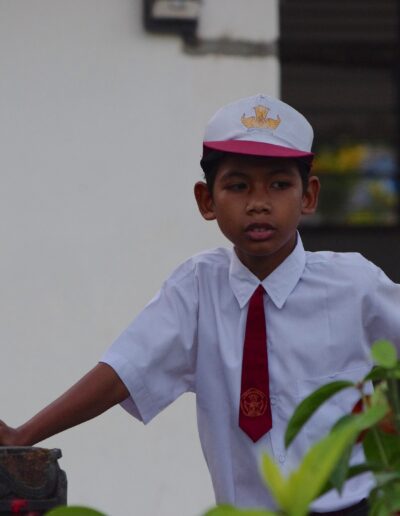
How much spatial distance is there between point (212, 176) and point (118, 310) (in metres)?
2.38

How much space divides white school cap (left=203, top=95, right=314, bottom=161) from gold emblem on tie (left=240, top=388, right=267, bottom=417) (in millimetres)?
452

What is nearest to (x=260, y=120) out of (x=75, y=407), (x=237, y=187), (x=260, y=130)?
(x=260, y=130)

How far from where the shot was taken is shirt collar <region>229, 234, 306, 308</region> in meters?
2.92

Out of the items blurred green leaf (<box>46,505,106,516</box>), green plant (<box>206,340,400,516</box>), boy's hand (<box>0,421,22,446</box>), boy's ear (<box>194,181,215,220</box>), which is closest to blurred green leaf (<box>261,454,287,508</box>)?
green plant (<box>206,340,400,516</box>)

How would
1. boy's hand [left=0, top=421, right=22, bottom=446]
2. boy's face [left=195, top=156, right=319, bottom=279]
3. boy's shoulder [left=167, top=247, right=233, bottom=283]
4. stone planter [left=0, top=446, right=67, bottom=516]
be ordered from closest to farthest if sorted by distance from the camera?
stone planter [left=0, top=446, right=67, bottom=516], boy's hand [left=0, top=421, right=22, bottom=446], boy's face [left=195, top=156, right=319, bottom=279], boy's shoulder [left=167, top=247, right=233, bottom=283]

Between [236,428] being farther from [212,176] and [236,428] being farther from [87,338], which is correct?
[87,338]

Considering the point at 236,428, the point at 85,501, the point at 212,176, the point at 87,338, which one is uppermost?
the point at 212,176

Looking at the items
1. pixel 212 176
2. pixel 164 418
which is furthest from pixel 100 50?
pixel 212 176

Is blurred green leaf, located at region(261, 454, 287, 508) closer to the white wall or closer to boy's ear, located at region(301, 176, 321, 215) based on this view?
boy's ear, located at region(301, 176, 321, 215)

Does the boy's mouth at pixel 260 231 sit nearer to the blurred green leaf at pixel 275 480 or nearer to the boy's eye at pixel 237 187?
the boy's eye at pixel 237 187

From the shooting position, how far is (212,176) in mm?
2934

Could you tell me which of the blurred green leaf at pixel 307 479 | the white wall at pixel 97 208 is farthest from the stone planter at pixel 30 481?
the white wall at pixel 97 208

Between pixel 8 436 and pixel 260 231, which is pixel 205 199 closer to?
pixel 260 231

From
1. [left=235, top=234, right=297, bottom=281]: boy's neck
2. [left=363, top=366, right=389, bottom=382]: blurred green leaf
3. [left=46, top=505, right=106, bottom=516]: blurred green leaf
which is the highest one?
[left=363, top=366, right=389, bottom=382]: blurred green leaf
